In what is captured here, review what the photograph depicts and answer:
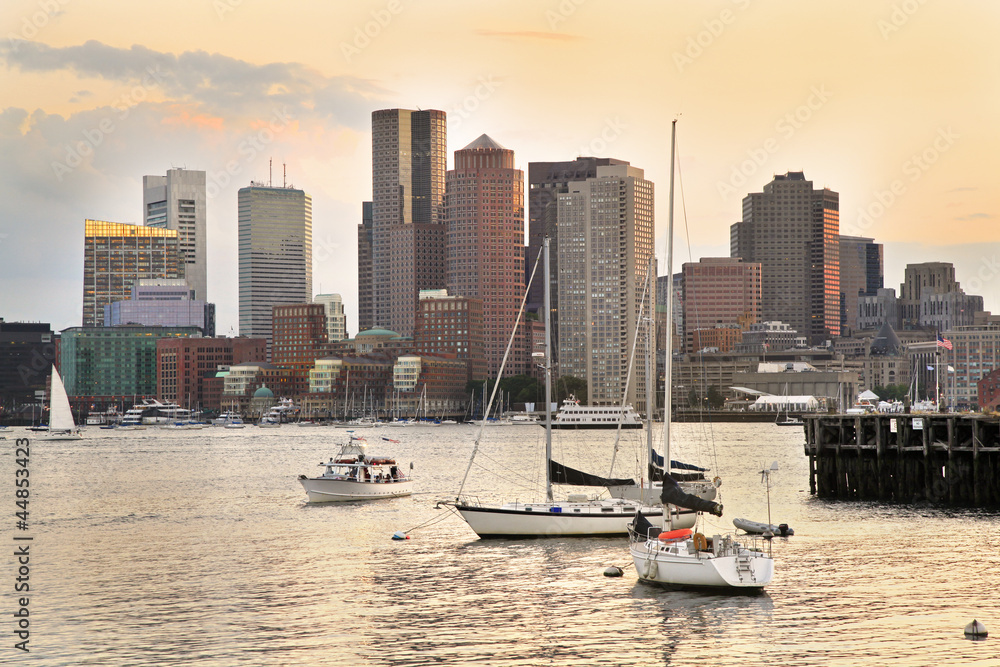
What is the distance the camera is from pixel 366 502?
83.6 metres

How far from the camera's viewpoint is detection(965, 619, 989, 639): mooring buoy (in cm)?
3775

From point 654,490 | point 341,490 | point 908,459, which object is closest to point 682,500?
point 654,490

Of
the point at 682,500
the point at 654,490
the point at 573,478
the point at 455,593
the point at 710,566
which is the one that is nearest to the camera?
the point at 710,566

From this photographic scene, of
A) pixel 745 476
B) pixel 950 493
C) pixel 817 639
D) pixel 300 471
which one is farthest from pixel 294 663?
pixel 300 471

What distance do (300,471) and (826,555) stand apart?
264 feet

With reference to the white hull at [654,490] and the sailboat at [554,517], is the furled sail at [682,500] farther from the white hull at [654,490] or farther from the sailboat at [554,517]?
the white hull at [654,490]

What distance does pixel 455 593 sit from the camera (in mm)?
46312

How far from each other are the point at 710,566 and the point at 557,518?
49.8ft

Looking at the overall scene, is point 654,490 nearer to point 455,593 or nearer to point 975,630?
point 455,593

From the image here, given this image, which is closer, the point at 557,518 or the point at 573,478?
the point at 557,518

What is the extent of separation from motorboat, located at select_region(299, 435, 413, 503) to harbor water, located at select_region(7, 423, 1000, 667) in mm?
2215

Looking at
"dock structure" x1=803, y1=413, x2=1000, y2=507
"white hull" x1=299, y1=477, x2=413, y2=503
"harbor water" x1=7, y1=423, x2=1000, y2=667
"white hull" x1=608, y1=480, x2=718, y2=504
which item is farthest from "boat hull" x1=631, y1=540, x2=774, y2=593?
"white hull" x1=299, y1=477, x2=413, y2=503

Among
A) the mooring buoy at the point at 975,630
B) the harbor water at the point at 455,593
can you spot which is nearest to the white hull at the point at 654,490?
the harbor water at the point at 455,593

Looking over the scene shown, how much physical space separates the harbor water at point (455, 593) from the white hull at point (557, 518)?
2.27ft
